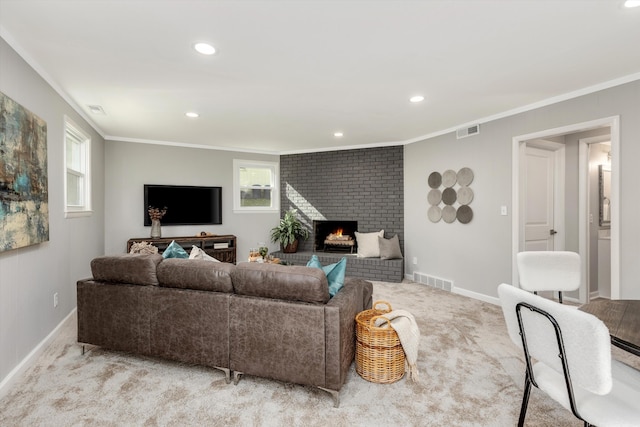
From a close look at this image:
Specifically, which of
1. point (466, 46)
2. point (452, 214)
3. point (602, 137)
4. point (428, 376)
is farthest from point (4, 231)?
point (602, 137)

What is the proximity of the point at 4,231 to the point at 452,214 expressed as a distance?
183 inches

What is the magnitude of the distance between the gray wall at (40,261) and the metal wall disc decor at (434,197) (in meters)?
4.59

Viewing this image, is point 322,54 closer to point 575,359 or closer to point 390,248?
point 575,359

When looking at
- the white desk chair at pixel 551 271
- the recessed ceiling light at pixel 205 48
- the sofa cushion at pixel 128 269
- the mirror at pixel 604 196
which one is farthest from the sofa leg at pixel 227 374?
the mirror at pixel 604 196

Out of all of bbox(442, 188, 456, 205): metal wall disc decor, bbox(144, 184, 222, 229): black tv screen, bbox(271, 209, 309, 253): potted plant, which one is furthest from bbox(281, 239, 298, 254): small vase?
bbox(442, 188, 456, 205): metal wall disc decor

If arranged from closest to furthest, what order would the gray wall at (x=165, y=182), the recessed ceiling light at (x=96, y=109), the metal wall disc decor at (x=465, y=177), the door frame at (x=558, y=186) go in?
the recessed ceiling light at (x=96, y=109)
the door frame at (x=558, y=186)
the metal wall disc decor at (x=465, y=177)
the gray wall at (x=165, y=182)

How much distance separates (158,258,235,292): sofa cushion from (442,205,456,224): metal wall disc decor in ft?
11.3

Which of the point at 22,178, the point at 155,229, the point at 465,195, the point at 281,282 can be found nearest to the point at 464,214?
the point at 465,195

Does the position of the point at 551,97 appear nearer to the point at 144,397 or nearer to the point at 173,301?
the point at 173,301

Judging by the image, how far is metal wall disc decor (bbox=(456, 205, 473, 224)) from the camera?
14.3 ft

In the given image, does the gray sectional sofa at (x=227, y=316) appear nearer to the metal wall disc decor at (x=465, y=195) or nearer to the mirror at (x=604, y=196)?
the metal wall disc decor at (x=465, y=195)

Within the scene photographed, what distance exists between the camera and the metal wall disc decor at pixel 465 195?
4.34 metres

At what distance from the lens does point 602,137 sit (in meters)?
3.82

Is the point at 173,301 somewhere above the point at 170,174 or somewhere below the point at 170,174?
below
